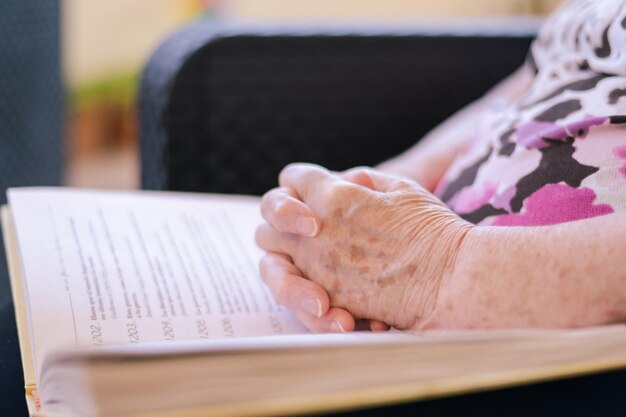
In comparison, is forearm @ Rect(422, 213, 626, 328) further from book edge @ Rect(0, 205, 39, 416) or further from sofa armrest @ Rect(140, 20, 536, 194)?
sofa armrest @ Rect(140, 20, 536, 194)

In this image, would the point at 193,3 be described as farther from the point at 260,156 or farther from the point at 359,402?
the point at 359,402

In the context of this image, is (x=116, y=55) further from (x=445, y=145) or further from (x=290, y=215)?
(x=290, y=215)

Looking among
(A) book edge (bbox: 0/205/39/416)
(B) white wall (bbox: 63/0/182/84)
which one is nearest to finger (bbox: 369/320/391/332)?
(A) book edge (bbox: 0/205/39/416)

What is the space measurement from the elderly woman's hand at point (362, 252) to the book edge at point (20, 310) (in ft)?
0.59

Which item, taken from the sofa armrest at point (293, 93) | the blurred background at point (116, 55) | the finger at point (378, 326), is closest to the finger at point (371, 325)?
the finger at point (378, 326)

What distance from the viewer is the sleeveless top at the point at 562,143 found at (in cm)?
54

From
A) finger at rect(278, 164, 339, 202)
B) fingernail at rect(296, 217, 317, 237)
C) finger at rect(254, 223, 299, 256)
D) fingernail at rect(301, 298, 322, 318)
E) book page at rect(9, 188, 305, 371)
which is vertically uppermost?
finger at rect(278, 164, 339, 202)

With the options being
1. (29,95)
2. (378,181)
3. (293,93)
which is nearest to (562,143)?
(378,181)

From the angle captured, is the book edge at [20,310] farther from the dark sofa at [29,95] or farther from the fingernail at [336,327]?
the dark sofa at [29,95]

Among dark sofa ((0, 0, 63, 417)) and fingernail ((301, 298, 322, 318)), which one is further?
dark sofa ((0, 0, 63, 417))

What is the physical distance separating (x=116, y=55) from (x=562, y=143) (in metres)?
2.15

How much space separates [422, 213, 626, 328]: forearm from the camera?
1.41 feet

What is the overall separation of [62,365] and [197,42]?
629 millimetres

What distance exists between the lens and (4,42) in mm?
1081
